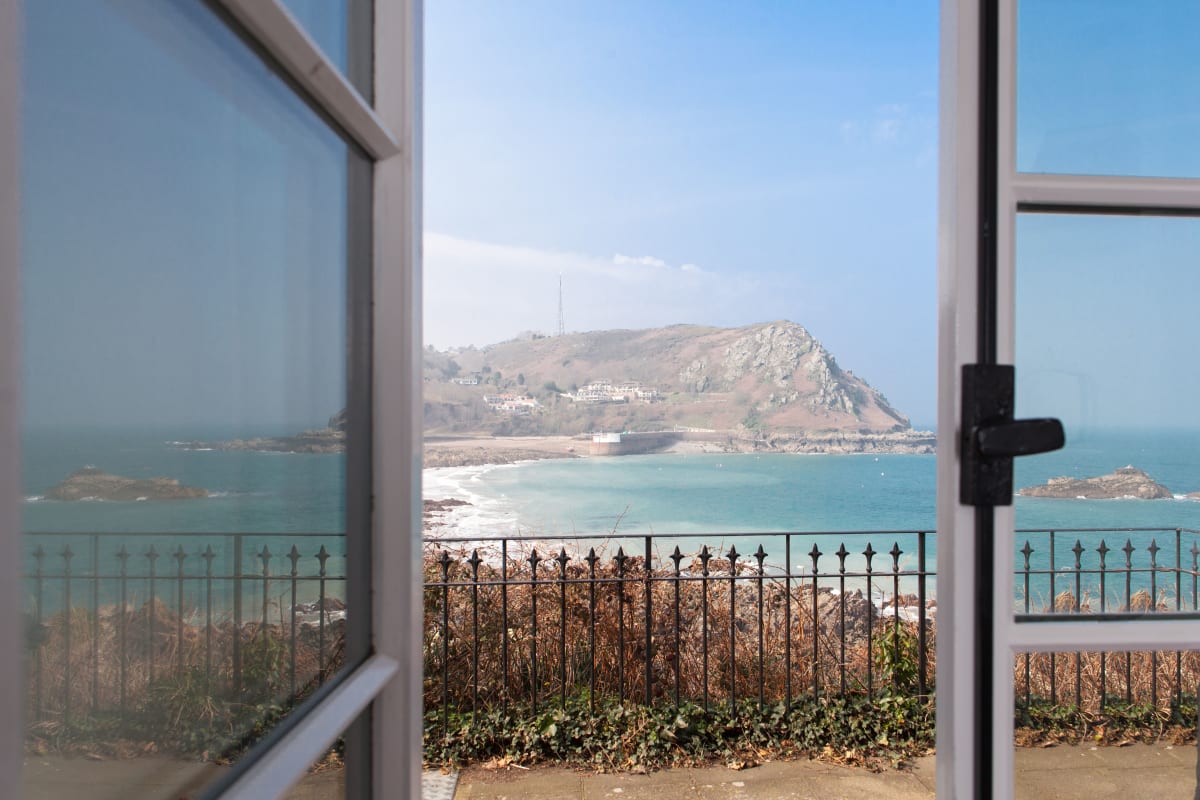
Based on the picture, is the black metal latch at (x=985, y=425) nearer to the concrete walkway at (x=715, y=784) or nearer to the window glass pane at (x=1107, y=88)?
the window glass pane at (x=1107, y=88)

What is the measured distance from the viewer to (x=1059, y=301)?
88 centimetres

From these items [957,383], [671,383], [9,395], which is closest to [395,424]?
[9,395]

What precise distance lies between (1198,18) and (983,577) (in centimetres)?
80

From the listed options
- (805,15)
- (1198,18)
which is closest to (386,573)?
(1198,18)

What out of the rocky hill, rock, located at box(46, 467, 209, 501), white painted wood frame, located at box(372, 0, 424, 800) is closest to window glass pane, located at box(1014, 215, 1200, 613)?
white painted wood frame, located at box(372, 0, 424, 800)

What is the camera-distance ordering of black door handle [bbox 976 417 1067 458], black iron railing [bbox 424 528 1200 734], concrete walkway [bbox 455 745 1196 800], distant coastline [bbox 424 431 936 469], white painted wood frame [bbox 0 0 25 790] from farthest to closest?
1. distant coastline [bbox 424 431 936 469]
2. black iron railing [bbox 424 528 1200 734]
3. concrete walkway [bbox 455 745 1196 800]
4. black door handle [bbox 976 417 1067 458]
5. white painted wood frame [bbox 0 0 25 790]

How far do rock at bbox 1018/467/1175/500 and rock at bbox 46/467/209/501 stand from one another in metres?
0.97

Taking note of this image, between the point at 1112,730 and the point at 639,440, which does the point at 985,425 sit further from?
the point at 639,440

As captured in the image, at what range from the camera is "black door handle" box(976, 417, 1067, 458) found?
2.73 feet

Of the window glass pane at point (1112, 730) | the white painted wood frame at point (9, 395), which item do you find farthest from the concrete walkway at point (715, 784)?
the white painted wood frame at point (9, 395)

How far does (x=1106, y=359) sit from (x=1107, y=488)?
0.18 meters

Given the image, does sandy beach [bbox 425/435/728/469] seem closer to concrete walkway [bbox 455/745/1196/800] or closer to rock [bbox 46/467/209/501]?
concrete walkway [bbox 455/745/1196/800]

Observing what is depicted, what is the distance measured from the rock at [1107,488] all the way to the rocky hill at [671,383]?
1741 centimetres

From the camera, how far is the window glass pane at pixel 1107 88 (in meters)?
0.87
